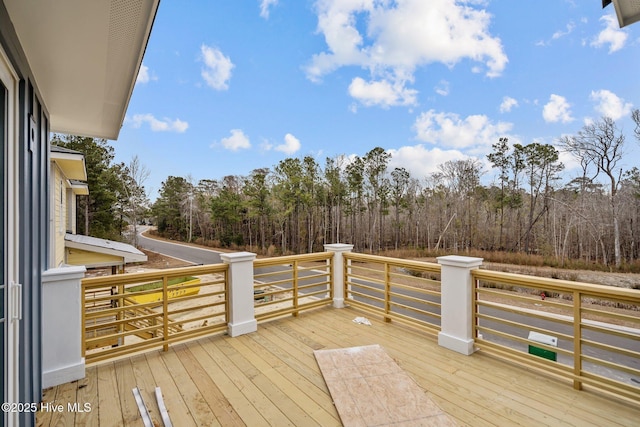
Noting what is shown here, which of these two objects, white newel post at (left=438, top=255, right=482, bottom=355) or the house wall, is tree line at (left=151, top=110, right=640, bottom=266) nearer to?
white newel post at (left=438, top=255, right=482, bottom=355)

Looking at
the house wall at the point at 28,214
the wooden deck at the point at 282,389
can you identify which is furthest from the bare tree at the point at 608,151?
the house wall at the point at 28,214

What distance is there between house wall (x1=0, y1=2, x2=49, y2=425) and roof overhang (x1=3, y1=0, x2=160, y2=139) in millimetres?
→ 88

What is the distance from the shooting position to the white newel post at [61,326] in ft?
7.93

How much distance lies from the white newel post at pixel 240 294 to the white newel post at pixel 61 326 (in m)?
1.41

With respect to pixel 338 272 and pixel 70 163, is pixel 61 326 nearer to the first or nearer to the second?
pixel 338 272

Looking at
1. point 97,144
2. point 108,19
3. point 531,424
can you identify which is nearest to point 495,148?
point 531,424

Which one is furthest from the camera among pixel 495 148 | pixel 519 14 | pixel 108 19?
pixel 495 148

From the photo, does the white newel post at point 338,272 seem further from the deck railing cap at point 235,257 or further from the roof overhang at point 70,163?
the roof overhang at point 70,163

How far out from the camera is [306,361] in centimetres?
288

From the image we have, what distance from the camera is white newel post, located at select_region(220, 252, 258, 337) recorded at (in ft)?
11.4

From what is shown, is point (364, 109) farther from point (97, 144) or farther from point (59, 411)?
point (59, 411)

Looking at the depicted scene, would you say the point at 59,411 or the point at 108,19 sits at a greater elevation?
the point at 108,19

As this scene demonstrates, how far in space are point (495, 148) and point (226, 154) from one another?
20.8 meters

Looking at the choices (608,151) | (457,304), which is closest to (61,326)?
(457,304)
